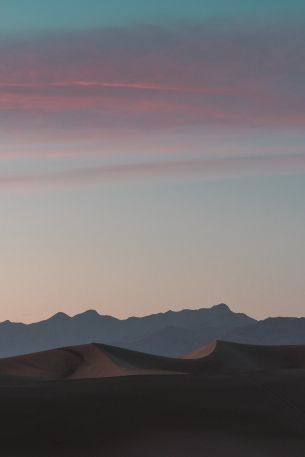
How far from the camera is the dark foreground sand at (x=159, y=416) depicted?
72.3 ft

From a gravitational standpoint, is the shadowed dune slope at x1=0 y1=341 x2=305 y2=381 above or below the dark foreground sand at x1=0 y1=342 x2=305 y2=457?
above

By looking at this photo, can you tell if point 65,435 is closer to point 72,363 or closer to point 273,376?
point 273,376

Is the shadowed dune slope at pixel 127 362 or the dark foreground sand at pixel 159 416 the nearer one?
the dark foreground sand at pixel 159 416

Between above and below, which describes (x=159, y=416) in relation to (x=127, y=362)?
below

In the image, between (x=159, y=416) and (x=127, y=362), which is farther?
(x=127, y=362)

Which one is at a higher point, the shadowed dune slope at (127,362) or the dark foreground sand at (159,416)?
the shadowed dune slope at (127,362)

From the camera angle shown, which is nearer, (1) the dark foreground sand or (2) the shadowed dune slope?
(1) the dark foreground sand

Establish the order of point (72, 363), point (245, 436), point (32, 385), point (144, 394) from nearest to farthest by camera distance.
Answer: point (245, 436)
point (144, 394)
point (32, 385)
point (72, 363)

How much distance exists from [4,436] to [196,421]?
499 centimetres

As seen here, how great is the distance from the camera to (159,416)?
25.1 meters

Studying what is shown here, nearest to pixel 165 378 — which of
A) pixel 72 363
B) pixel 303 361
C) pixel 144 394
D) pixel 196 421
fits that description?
pixel 144 394

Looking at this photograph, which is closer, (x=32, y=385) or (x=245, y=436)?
(x=245, y=436)

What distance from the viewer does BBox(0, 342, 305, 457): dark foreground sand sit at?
22.0m

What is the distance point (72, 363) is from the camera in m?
54.2
